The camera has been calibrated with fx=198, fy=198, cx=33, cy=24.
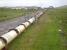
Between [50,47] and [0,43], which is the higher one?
[0,43]

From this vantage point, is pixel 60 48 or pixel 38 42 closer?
pixel 60 48

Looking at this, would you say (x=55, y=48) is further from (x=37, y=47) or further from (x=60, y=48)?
(x=37, y=47)

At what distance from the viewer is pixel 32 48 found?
15320mm

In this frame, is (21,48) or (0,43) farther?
(21,48)

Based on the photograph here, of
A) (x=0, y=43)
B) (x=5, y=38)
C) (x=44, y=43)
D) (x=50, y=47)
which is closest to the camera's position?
(x=0, y=43)

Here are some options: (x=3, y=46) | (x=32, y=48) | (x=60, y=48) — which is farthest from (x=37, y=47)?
(x=3, y=46)

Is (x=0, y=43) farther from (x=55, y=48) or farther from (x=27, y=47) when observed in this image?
(x=55, y=48)

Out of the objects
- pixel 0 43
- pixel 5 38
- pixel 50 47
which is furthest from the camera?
pixel 50 47

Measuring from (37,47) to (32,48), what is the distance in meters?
0.51

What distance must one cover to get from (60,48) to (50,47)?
31.7 inches

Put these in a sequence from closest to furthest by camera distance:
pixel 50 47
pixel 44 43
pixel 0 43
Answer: pixel 0 43, pixel 50 47, pixel 44 43

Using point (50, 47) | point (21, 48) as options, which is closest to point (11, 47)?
point (21, 48)

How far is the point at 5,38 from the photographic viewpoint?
14562 mm

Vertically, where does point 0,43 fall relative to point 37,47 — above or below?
above
